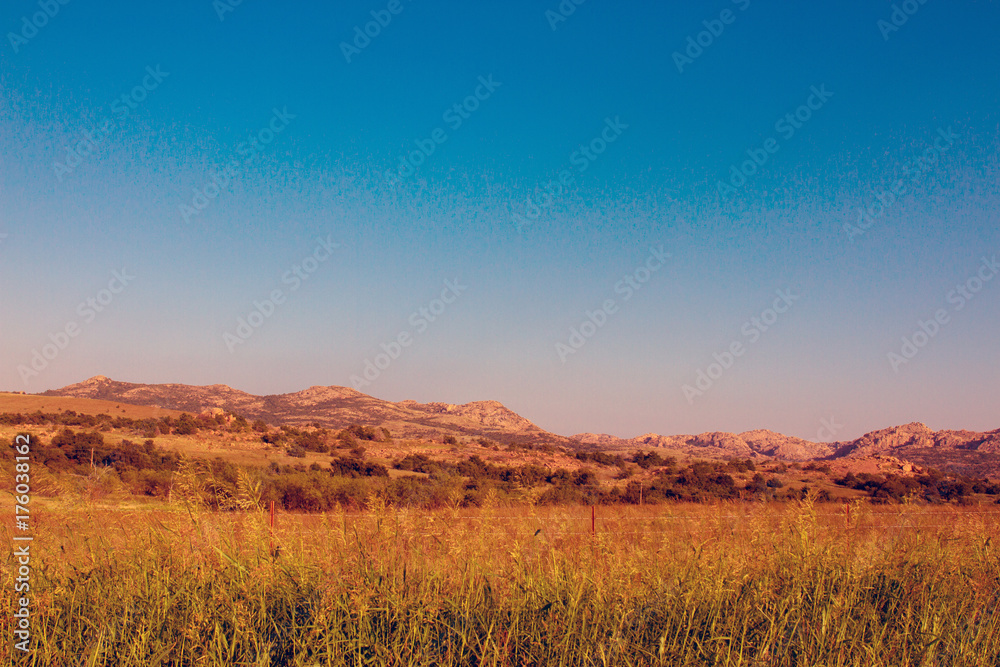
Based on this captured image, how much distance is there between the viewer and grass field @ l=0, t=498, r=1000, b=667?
440cm

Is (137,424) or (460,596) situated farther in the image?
(137,424)

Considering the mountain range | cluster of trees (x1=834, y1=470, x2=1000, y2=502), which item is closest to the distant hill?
the mountain range

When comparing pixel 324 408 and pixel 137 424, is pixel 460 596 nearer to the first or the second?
pixel 137 424

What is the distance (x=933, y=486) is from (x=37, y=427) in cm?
5679

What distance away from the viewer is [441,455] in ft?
157

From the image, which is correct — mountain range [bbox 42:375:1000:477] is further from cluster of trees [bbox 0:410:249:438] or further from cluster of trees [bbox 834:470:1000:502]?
cluster of trees [bbox 834:470:1000:502]

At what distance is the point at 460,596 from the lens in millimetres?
5016

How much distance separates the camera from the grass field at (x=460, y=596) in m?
4.40

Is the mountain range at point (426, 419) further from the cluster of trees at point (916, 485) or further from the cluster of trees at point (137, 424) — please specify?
the cluster of trees at point (916, 485)

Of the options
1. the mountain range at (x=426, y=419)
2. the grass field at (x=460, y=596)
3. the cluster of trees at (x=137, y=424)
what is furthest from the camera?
the mountain range at (x=426, y=419)

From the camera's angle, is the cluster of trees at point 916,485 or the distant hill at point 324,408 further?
the distant hill at point 324,408

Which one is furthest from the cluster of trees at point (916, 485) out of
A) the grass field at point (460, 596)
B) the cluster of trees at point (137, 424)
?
the cluster of trees at point (137, 424)

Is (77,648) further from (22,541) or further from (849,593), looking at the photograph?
(849,593)

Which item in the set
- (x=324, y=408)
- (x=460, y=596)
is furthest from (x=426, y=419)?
(x=460, y=596)
